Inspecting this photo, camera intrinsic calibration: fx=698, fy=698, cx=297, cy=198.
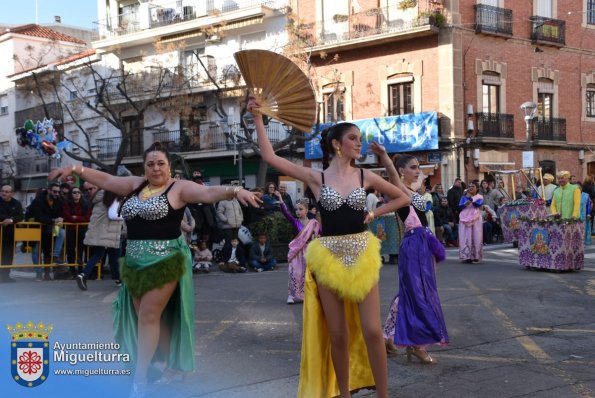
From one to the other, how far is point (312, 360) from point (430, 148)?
23617 millimetres

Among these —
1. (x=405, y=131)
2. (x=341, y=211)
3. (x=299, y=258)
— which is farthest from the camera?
(x=405, y=131)

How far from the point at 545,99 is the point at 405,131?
7.53m

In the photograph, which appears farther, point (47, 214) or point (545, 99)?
point (545, 99)

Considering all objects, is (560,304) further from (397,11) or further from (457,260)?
(397,11)

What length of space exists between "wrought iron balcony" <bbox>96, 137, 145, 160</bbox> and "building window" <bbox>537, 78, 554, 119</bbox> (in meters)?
21.1

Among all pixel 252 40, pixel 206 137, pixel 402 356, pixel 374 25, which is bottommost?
pixel 402 356

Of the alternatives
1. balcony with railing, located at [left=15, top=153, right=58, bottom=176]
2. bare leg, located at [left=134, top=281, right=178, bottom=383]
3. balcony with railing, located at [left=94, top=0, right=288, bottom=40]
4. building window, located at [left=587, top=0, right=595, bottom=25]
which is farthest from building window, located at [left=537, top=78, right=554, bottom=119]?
balcony with railing, located at [left=15, top=153, right=58, bottom=176]

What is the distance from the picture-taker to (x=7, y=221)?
12180 mm

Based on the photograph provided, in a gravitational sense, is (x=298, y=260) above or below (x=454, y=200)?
below

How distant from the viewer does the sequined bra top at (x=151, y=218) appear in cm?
509

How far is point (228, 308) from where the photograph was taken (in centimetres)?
921

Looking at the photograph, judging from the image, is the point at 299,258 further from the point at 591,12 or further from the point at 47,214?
the point at 591,12

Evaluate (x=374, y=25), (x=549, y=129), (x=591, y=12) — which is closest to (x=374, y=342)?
(x=374, y=25)

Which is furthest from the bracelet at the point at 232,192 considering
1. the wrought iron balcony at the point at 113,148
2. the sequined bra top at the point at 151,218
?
the wrought iron balcony at the point at 113,148
